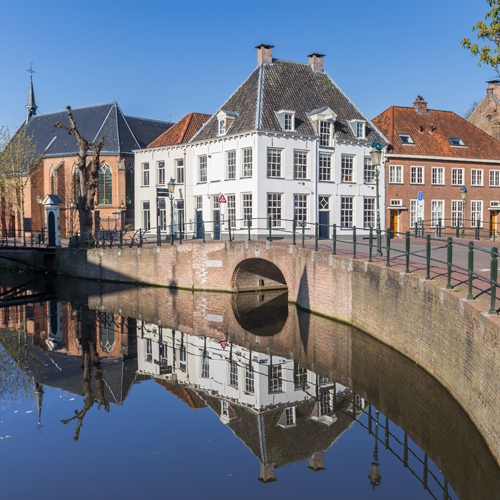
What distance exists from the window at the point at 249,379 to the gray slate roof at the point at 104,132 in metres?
33.2

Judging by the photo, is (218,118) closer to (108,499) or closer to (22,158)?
(22,158)

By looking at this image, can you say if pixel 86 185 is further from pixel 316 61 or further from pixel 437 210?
pixel 437 210

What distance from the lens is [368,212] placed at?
1277 inches

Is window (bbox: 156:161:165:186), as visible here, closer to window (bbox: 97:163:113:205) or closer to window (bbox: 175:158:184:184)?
window (bbox: 175:158:184:184)

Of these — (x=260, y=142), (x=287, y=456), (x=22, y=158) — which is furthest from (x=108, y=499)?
(x=22, y=158)

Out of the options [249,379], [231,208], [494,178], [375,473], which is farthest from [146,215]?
[375,473]

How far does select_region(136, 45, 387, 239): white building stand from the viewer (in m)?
28.8

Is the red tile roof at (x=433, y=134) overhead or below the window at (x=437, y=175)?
overhead

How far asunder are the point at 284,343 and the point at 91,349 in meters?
5.06

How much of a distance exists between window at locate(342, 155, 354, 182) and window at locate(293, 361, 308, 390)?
19595 mm

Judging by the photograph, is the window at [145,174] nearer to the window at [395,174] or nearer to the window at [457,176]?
the window at [395,174]

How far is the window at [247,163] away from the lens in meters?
28.8

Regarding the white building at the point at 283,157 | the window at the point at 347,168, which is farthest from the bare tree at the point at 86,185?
the window at the point at 347,168

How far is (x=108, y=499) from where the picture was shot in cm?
713
